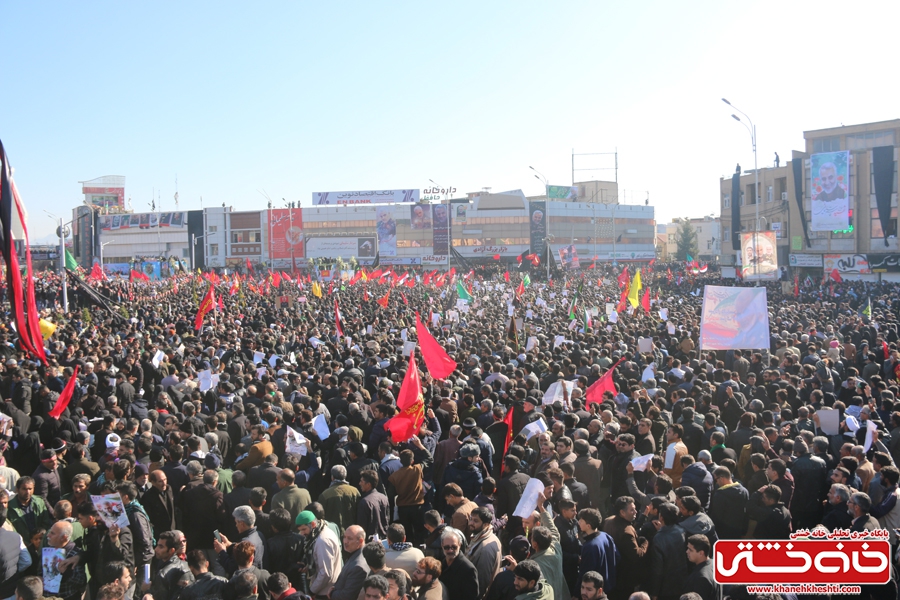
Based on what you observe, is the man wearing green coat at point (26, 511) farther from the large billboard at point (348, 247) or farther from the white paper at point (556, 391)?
the large billboard at point (348, 247)

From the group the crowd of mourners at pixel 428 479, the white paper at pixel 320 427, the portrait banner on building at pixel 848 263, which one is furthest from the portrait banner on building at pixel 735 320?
the portrait banner on building at pixel 848 263

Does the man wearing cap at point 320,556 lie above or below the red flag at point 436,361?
below

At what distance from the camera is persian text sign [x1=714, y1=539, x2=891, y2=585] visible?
523 centimetres

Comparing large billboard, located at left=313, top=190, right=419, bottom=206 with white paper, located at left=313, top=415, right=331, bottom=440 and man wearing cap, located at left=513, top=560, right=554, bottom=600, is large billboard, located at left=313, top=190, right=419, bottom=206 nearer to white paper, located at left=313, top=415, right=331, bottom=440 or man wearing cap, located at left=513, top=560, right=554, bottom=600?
white paper, located at left=313, top=415, right=331, bottom=440

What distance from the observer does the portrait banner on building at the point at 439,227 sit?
3590 inches

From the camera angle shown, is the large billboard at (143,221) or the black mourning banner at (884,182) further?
the large billboard at (143,221)

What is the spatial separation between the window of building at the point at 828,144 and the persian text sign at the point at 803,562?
6140cm

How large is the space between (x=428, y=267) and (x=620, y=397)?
80.0m

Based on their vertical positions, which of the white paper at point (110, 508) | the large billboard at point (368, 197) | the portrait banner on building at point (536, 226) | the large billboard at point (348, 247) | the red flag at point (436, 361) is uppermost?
the large billboard at point (368, 197)

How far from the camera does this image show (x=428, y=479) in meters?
8.57

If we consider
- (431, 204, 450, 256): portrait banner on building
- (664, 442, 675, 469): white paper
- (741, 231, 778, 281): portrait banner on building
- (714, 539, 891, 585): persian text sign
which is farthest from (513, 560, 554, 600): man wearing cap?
(431, 204, 450, 256): portrait banner on building

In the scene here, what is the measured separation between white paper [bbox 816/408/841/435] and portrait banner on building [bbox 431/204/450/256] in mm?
81694

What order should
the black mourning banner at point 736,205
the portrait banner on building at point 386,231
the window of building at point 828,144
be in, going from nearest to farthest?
1. the window of building at point 828,144
2. the black mourning banner at point 736,205
3. the portrait banner on building at point 386,231

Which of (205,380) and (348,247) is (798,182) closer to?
(205,380)
